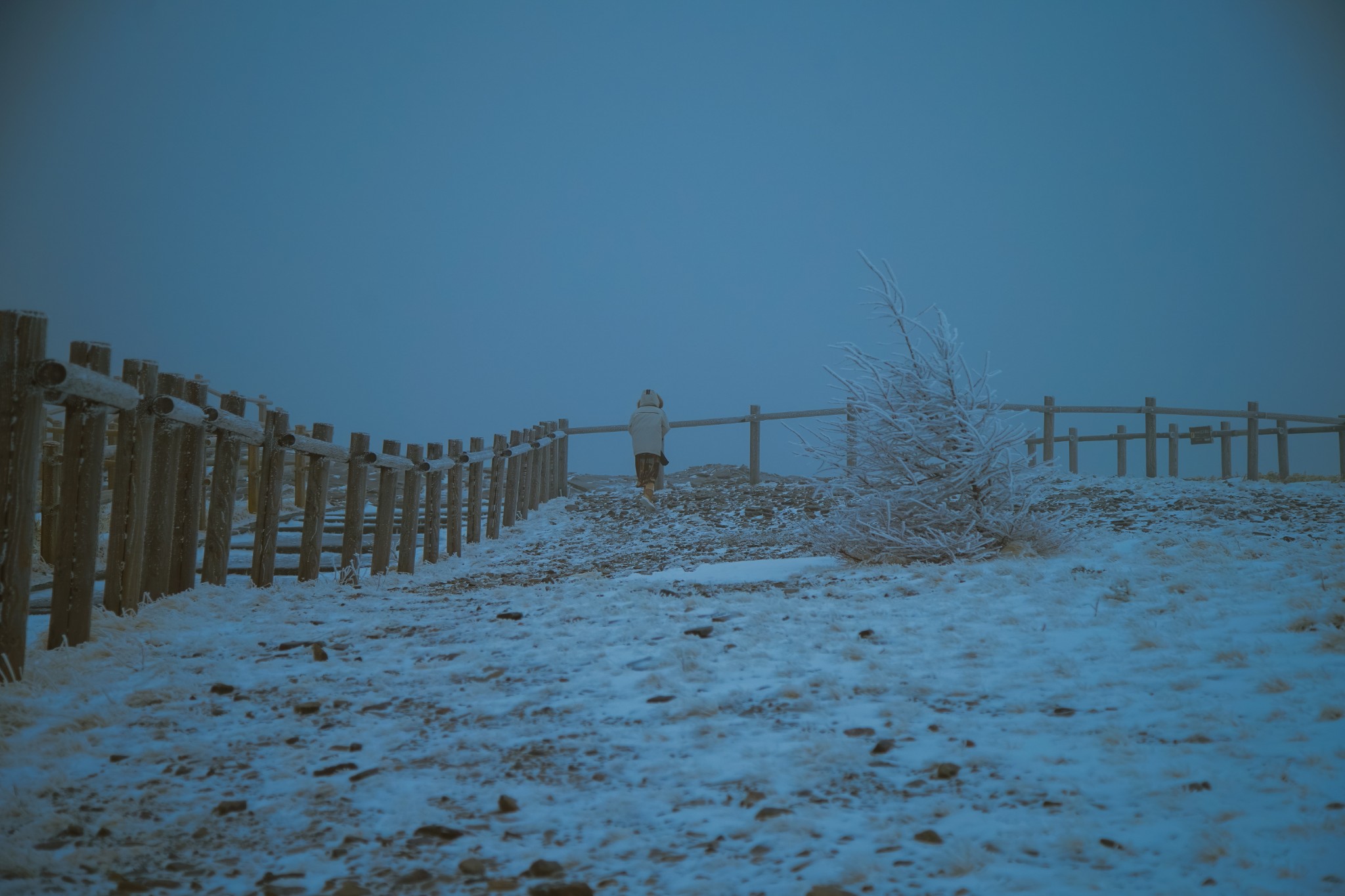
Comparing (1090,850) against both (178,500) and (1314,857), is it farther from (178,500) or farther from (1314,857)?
(178,500)

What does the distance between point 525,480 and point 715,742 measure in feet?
31.2

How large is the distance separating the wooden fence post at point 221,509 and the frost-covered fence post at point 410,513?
1.81 metres

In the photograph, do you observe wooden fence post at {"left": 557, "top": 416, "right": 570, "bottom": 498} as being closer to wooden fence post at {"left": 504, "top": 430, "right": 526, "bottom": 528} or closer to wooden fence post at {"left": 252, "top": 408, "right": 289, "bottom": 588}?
wooden fence post at {"left": 504, "top": 430, "right": 526, "bottom": 528}

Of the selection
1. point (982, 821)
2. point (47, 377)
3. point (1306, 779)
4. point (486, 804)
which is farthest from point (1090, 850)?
point (47, 377)

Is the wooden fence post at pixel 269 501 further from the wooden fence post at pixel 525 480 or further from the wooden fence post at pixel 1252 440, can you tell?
the wooden fence post at pixel 1252 440

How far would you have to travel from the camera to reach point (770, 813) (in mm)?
2041

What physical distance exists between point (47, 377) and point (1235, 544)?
6.45 meters

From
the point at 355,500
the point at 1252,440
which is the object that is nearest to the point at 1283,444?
the point at 1252,440

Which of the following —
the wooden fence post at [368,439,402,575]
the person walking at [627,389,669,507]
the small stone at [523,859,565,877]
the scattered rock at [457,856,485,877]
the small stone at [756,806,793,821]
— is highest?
the person walking at [627,389,669,507]

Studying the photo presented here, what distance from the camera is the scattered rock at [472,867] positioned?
6.04 feet

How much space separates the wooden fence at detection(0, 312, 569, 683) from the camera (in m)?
3.25

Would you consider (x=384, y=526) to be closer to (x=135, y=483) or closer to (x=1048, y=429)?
(x=135, y=483)

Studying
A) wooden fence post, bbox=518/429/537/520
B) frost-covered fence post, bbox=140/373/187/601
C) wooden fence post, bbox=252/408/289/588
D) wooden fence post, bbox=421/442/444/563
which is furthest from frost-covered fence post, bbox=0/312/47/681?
wooden fence post, bbox=518/429/537/520

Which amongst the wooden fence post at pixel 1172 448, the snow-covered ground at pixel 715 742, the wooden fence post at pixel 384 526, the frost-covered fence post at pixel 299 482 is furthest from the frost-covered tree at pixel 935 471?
the wooden fence post at pixel 1172 448
